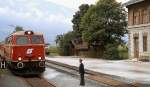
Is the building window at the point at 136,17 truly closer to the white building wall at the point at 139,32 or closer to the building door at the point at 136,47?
the white building wall at the point at 139,32

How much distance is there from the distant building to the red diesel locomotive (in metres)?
18.9

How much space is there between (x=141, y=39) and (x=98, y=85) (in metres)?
27.5

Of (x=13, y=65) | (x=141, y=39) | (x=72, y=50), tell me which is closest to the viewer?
(x=13, y=65)

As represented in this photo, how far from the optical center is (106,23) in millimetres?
68125

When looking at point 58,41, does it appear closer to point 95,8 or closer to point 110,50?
point 95,8

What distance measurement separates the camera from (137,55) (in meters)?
52.4

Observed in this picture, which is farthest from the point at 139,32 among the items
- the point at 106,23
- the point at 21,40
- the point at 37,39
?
the point at 21,40

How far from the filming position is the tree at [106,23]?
6744cm

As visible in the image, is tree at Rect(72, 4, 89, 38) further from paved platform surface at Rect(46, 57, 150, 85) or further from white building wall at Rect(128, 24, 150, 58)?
paved platform surface at Rect(46, 57, 150, 85)

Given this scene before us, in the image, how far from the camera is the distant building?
163 feet

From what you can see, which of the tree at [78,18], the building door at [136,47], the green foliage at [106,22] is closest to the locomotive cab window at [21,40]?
the building door at [136,47]

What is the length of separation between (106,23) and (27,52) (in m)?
37.4

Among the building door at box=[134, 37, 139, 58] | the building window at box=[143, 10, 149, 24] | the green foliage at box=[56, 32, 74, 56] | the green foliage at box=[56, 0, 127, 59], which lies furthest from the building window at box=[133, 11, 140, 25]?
the green foliage at box=[56, 32, 74, 56]

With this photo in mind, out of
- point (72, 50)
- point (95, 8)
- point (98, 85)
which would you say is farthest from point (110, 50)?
point (98, 85)
